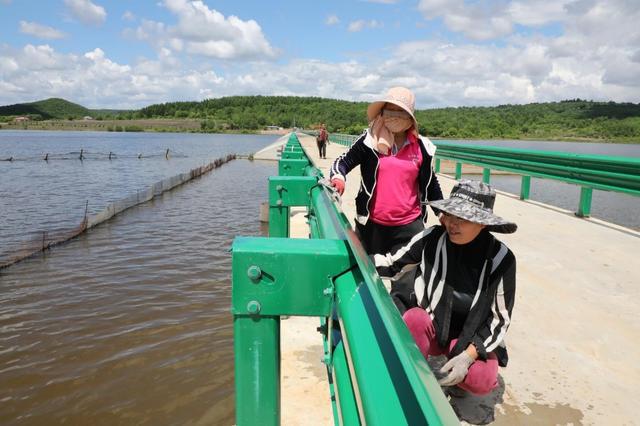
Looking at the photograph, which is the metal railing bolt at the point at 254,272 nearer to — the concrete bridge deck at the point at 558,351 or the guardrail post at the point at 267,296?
the guardrail post at the point at 267,296

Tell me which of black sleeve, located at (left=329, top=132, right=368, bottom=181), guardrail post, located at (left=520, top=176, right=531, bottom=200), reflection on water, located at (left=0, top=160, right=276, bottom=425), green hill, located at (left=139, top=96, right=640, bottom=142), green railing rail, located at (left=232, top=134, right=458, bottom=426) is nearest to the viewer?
green railing rail, located at (left=232, top=134, right=458, bottom=426)

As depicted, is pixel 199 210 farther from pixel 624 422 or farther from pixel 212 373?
pixel 624 422

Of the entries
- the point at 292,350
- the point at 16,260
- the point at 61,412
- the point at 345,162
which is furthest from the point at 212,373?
the point at 16,260

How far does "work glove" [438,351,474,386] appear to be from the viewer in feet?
7.00

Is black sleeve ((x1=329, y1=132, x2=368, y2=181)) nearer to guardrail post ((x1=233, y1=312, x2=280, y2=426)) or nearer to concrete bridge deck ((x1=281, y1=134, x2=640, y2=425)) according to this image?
concrete bridge deck ((x1=281, y1=134, x2=640, y2=425))

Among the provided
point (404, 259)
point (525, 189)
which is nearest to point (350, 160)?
point (404, 259)

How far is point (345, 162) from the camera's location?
373 centimetres

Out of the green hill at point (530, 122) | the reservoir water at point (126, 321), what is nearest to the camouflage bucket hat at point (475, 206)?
the reservoir water at point (126, 321)

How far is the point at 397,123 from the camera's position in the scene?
3.38 meters

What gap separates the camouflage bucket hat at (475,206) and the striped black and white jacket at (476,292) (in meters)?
0.14

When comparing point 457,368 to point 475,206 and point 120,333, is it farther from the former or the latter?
point 120,333

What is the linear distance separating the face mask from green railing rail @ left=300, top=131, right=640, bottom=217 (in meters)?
4.63

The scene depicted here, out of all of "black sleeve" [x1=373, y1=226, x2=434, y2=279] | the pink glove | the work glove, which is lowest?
the work glove

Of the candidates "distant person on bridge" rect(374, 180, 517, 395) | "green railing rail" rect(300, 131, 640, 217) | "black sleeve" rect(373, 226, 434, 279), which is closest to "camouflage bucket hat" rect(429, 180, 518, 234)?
"distant person on bridge" rect(374, 180, 517, 395)
